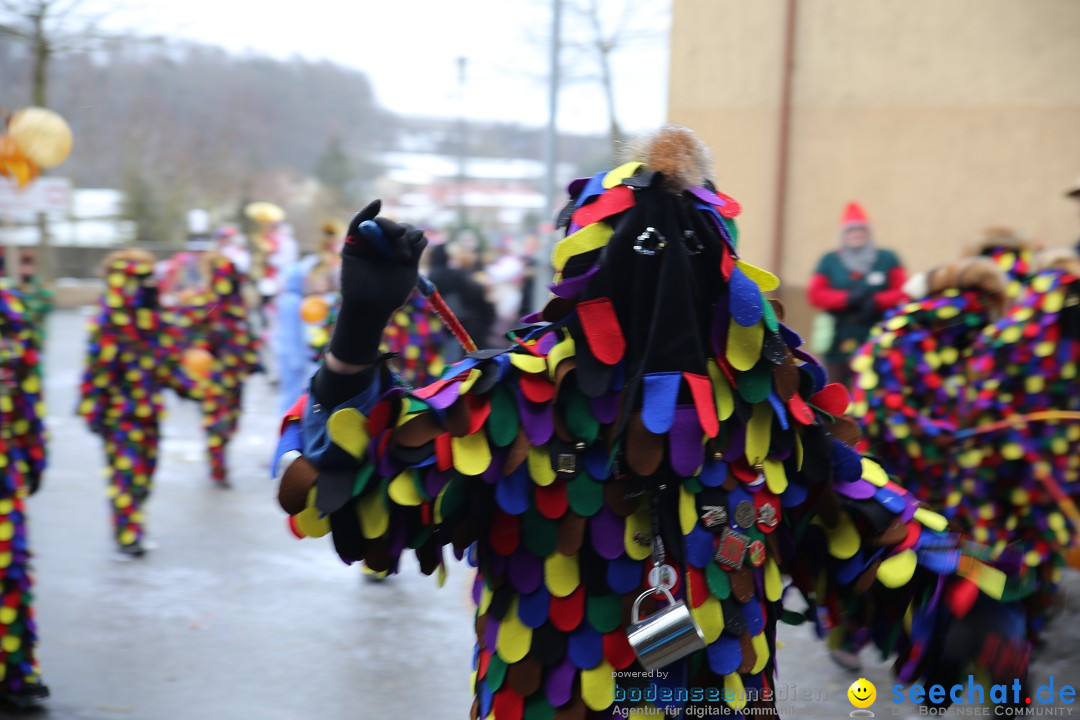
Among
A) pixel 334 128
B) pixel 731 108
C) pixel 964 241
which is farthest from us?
pixel 334 128

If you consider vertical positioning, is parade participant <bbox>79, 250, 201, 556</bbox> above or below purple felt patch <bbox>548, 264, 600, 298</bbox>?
below

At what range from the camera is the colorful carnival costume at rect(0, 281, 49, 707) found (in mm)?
4266

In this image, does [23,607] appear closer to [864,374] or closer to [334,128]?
[864,374]

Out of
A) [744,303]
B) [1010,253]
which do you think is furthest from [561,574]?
[1010,253]

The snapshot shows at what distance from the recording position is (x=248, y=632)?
543 centimetres

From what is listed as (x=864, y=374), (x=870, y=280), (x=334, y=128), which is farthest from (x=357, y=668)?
(x=334, y=128)

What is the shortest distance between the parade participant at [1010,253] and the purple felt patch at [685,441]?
156 inches

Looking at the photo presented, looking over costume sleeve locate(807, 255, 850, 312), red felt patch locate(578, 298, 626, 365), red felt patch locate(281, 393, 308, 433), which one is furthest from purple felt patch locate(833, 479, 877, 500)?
costume sleeve locate(807, 255, 850, 312)

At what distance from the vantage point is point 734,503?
226 centimetres

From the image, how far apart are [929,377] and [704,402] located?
127 inches

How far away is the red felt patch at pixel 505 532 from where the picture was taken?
2.28m

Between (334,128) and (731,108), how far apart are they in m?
20.0

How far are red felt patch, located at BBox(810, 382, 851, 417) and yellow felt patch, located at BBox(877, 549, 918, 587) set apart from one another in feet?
1.10

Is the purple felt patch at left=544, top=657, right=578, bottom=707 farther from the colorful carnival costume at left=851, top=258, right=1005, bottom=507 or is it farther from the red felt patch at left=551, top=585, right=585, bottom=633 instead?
the colorful carnival costume at left=851, top=258, right=1005, bottom=507
